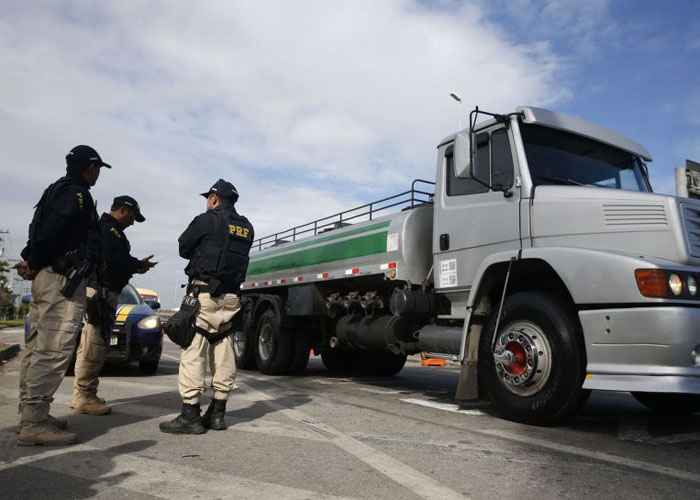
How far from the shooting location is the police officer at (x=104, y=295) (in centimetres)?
490

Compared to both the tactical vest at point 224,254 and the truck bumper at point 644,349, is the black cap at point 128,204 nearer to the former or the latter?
the tactical vest at point 224,254

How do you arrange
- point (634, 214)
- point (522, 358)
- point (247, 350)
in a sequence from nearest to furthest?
point (634, 214)
point (522, 358)
point (247, 350)

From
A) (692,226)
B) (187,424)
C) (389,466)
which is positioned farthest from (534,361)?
(187,424)

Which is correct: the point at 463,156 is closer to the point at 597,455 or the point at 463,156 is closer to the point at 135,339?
the point at 597,455

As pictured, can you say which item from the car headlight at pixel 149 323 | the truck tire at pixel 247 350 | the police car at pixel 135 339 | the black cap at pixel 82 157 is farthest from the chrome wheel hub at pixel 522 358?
the truck tire at pixel 247 350

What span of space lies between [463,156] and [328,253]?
307cm

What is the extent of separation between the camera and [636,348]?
156 inches

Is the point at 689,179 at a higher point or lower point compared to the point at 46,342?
higher

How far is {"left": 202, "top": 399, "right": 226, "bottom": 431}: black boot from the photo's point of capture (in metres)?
4.33

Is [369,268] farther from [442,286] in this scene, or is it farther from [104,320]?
[104,320]

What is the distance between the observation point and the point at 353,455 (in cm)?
362

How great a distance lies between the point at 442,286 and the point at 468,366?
3.58 feet

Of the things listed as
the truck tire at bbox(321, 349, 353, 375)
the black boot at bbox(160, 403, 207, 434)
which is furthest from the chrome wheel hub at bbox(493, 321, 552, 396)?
the truck tire at bbox(321, 349, 353, 375)

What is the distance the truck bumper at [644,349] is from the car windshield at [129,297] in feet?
23.5
